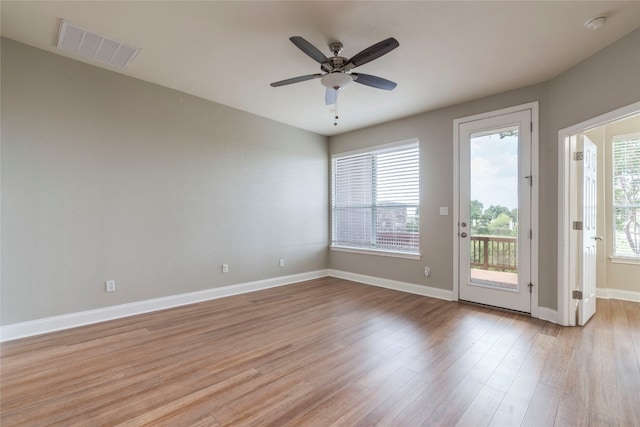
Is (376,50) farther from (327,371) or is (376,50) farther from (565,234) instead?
(565,234)

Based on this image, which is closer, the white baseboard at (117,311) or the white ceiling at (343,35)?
the white ceiling at (343,35)

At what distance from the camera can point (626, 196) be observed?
4008 mm

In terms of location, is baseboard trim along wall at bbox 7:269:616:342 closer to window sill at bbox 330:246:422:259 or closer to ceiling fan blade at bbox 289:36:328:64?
window sill at bbox 330:246:422:259

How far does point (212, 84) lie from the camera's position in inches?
141

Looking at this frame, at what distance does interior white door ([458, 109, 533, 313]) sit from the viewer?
3.53 m

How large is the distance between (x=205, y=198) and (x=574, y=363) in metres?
4.32

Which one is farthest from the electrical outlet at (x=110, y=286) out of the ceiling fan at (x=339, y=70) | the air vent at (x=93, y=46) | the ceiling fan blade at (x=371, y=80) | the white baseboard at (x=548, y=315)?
the white baseboard at (x=548, y=315)

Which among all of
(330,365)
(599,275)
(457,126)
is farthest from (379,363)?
(599,275)

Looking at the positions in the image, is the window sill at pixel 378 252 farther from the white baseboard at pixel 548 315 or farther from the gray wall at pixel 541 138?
the white baseboard at pixel 548 315

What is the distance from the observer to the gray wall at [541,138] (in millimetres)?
2590

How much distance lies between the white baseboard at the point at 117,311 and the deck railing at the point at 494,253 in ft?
10.1

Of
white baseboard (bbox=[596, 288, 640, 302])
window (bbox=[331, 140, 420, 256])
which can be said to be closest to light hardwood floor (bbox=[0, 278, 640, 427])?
white baseboard (bbox=[596, 288, 640, 302])

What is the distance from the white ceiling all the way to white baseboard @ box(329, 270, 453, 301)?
9.07 ft

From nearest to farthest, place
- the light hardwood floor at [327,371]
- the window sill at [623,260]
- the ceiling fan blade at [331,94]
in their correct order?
the light hardwood floor at [327,371], the ceiling fan blade at [331,94], the window sill at [623,260]
